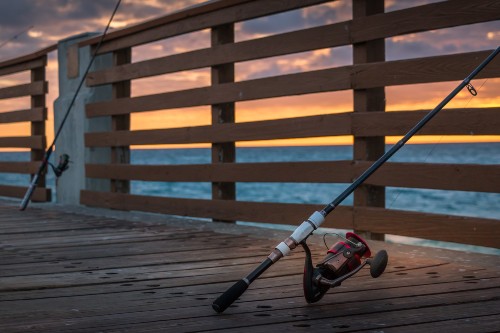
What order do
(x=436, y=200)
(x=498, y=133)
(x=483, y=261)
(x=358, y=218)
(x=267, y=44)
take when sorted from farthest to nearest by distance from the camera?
(x=436, y=200), (x=267, y=44), (x=358, y=218), (x=498, y=133), (x=483, y=261)

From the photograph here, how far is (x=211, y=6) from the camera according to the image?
521 centimetres

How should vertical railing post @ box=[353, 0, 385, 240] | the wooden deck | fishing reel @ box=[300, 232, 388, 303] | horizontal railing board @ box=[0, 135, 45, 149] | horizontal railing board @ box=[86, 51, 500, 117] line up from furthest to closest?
horizontal railing board @ box=[0, 135, 45, 149]
vertical railing post @ box=[353, 0, 385, 240]
horizontal railing board @ box=[86, 51, 500, 117]
fishing reel @ box=[300, 232, 388, 303]
the wooden deck

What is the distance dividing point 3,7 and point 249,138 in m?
3.14

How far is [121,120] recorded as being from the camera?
21.1 ft

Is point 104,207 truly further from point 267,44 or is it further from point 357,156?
point 357,156

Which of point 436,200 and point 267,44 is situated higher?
point 267,44

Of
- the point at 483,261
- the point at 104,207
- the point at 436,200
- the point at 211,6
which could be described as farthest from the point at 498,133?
the point at 436,200

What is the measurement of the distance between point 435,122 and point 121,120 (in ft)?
10.4

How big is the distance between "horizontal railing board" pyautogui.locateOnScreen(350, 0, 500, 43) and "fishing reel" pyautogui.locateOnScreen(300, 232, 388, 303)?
1498 millimetres

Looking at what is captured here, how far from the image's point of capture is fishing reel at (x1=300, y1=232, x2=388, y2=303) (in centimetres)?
257

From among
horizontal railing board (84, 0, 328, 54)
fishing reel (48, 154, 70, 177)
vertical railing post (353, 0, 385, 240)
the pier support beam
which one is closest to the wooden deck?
vertical railing post (353, 0, 385, 240)

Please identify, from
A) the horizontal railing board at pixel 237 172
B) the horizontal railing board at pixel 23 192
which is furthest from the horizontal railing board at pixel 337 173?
the horizontal railing board at pixel 23 192

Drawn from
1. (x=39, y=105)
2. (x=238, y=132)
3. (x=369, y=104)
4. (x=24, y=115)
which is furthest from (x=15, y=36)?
(x=369, y=104)

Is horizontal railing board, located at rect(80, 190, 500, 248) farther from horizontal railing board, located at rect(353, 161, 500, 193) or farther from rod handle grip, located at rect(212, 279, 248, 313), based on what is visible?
rod handle grip, located at rect(212, 279, 248, 313)
